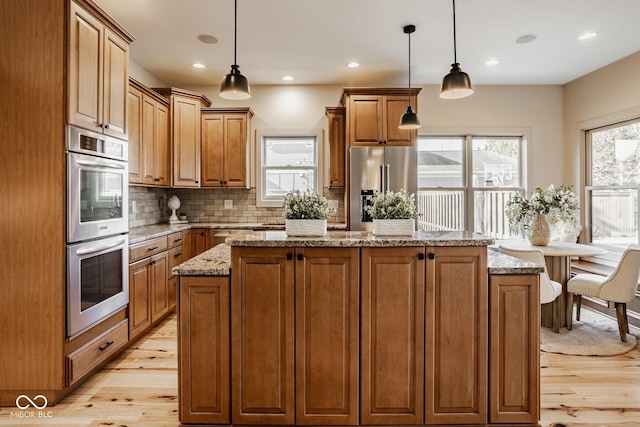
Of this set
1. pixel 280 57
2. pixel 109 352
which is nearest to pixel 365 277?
pixel 109 352

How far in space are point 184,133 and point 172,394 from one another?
306cm

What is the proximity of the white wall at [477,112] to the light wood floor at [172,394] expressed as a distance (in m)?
2.93

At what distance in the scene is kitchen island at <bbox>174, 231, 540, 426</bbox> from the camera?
1889mm

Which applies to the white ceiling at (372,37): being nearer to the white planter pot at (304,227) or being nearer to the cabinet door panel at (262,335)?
the white planter pot at (304,227)

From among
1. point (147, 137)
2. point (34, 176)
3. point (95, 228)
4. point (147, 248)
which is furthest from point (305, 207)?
point (147, 137)

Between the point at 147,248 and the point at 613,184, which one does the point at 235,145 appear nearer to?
the point at 147,248

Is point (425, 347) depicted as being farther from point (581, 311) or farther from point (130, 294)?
point (581, 311)

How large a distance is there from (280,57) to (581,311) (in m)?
4.40

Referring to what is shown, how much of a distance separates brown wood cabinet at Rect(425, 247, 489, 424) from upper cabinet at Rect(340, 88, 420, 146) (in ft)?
9.10

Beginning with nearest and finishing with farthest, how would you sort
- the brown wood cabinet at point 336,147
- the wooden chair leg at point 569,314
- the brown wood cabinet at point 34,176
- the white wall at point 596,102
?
the brown wood cabinet at point 34,176, the wooden chair leg at point 569,314, the white wall at point 596,102, the brown wood cabinet at point 336,147

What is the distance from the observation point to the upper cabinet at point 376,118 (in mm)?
4438

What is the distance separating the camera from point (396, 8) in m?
3.06

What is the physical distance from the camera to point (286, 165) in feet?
16.8

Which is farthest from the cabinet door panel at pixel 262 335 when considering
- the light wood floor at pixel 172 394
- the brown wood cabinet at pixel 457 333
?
the brown wood cabinet at pixel 457 333
